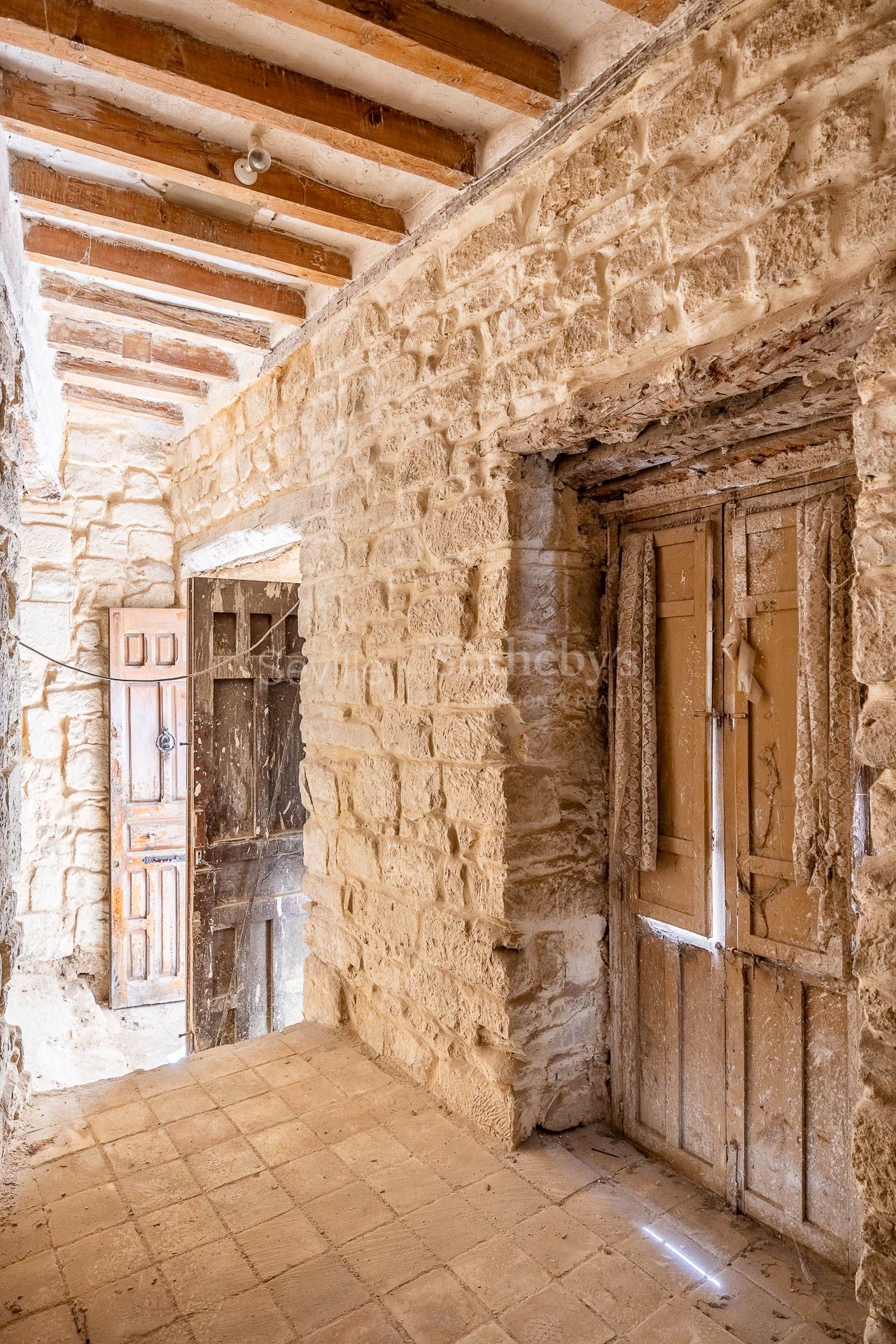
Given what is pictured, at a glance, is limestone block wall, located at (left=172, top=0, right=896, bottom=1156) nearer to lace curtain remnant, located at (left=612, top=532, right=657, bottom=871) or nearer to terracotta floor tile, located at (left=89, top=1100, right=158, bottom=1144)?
lace curtain remnant, located at (left=612, top=532, right=657, bottom=871)

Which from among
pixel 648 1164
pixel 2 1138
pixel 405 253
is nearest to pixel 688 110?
pixel 405 253

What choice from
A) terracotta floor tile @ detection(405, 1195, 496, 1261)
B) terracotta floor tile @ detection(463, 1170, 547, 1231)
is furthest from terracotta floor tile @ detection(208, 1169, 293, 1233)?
terracotta floor tile @ detection(463, 1170, 547, 1231)

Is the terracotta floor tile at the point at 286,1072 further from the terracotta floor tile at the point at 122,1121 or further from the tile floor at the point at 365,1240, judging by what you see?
the terracotta floor tile at the point at 122,1121

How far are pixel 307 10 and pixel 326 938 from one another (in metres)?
2.66

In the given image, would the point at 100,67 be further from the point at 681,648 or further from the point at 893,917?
the point at 893,917

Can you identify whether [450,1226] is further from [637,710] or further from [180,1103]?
[637,710]

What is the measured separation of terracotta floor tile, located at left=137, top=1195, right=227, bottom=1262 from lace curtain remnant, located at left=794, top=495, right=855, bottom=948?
5.01ft

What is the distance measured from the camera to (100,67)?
5.69 ft

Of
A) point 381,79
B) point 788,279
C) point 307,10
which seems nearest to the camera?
point 788,279

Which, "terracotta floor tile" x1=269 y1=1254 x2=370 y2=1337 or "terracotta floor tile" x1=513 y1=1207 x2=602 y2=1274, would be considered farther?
"terracotta floor tile" x1=513 y1=1207 x2=602 y2=1274

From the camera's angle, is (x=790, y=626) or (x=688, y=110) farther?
(x=790, y=626)

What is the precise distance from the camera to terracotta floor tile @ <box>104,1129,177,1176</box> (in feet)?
6.93

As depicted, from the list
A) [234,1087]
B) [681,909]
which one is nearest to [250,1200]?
[234,1087]

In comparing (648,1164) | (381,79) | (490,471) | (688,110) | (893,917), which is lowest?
(648,1164)
